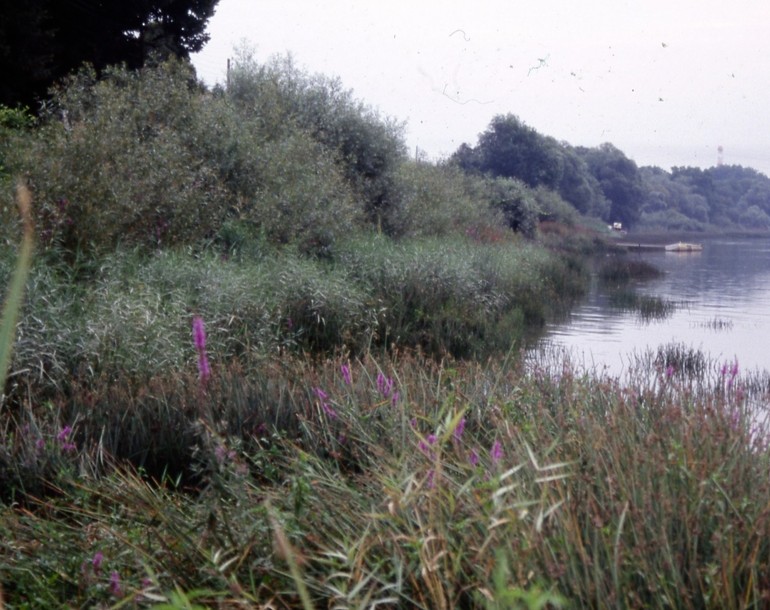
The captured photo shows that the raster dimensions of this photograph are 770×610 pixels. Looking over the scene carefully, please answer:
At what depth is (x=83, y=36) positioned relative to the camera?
20359 millimetres

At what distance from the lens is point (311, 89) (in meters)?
22.6

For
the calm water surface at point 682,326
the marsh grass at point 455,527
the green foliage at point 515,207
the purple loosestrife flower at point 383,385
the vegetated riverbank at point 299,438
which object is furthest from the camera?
the green foliage at point 515,207

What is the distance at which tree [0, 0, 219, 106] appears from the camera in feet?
54.8

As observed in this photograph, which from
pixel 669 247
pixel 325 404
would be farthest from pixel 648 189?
pixel 325 404

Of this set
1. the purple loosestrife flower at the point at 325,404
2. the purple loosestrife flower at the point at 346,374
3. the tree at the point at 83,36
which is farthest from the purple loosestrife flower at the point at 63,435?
the tree at the point at 83,36

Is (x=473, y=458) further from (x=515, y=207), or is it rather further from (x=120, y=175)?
(x=515, y=207)

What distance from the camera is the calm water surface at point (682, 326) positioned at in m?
13.9

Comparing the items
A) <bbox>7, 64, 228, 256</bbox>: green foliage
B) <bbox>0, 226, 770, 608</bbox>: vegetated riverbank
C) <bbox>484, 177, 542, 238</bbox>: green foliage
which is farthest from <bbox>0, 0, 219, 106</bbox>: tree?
<bbox>484, 177, 542, 238</bbox>: green foliage

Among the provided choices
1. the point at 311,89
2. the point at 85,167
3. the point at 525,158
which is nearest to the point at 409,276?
the point at 85,167

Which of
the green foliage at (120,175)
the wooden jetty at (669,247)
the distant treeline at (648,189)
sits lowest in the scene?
the wooden jetty at (669,247)

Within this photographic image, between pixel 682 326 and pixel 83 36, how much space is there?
45.0ft

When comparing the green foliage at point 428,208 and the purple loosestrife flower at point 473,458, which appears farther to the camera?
the green foliage at point 428,208

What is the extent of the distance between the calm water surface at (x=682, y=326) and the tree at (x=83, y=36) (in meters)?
9.21

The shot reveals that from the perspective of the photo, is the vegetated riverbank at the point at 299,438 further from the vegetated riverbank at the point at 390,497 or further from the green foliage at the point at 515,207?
the green foliage at the point at 515,207
